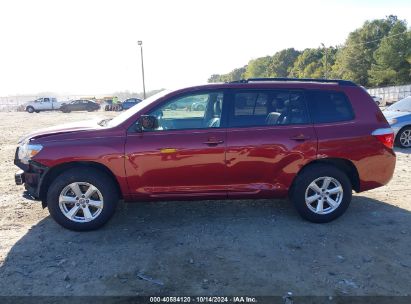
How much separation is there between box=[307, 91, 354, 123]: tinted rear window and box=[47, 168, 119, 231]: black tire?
9.18ft

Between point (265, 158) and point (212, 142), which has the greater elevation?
point (212, 142)

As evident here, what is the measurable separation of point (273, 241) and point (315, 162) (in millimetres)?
1247

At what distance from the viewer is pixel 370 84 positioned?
7319cm

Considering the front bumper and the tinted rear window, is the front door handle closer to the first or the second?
the tinted rear window

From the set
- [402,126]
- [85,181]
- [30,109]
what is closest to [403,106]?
[402,126]

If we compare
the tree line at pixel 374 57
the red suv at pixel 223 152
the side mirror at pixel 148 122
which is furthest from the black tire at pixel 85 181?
the tree line at pixel 374 57

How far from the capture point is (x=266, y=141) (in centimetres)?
468

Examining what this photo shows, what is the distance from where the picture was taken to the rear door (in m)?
4.68

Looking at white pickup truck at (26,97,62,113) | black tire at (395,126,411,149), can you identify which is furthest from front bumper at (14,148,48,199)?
white pickup truck at (26,97,62,113)

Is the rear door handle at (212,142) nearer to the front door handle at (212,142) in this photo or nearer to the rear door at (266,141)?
the front door handle at (212,142)

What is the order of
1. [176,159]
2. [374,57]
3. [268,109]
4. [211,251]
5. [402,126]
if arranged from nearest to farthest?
[211,251]
[176,159]
[268,109]
[402,126]
[374,57]

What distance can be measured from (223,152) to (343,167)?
1.75m

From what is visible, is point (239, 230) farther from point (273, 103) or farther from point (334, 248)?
point (273, 103)

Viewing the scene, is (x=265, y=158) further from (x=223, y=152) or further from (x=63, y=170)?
(x=63, y=170)
